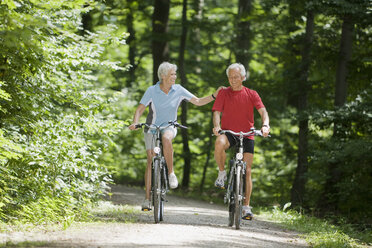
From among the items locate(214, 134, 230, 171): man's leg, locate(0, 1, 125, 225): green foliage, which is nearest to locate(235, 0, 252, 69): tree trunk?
locate(0, 1, 125, 225): green foliage

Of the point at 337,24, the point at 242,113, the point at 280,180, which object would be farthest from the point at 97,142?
the point at 280,180

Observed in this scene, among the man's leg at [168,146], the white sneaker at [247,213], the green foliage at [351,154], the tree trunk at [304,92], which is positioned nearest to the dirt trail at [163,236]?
the white sneaker at [247,213]

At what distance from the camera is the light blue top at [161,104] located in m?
8.23

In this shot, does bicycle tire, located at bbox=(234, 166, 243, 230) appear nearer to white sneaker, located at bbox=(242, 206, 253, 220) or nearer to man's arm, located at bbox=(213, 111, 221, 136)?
white sneaker, located at bbox=(242, 206, 253, 220)

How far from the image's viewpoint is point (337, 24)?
15734mm

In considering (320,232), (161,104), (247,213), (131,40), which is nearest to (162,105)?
(161,104)

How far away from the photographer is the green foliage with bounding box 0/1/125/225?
7477 mm

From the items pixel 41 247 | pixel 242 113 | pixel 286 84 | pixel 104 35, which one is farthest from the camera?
pixel 286 84

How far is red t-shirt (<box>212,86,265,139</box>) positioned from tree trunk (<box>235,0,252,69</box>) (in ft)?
28.4

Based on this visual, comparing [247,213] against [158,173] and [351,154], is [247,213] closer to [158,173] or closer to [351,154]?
[158,173]

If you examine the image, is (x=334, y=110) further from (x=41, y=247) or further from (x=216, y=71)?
(x=41, y=247)

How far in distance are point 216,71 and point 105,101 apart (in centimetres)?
904

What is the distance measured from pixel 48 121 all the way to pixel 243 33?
404 inches

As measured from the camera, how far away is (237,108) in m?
8.05
